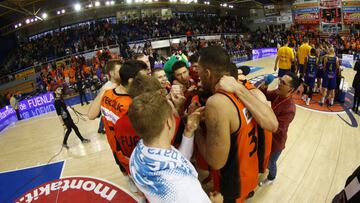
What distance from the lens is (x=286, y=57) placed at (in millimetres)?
6379

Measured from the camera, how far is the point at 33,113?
31.6ft

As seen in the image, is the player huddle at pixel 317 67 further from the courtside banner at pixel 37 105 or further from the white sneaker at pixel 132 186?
the courtside banner at pixel 37 105

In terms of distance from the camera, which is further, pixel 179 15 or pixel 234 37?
pixel 179 15

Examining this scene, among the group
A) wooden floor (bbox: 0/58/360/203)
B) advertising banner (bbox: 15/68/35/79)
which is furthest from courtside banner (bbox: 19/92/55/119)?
advertising banner (bbox: 15/68/35/79)

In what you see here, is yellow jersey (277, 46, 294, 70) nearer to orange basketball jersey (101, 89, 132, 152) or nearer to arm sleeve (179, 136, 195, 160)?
orange basketball jersey (101, 89, 132, 152)

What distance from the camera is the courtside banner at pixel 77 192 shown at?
3.27m

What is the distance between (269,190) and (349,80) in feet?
24.0

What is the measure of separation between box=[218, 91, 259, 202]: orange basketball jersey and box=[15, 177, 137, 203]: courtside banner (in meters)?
1.95

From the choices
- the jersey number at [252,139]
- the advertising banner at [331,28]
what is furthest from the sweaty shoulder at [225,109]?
the advertising banner at [331,28]

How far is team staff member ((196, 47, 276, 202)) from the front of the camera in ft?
4.50

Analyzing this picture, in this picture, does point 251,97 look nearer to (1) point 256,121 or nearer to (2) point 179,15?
(1) point 256,121

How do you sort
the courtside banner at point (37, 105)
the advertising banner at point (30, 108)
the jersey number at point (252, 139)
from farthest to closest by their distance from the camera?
the courtside banner at point (37, 105), the advertising banner at point (30, 108), the jersey number at point (252, 139)

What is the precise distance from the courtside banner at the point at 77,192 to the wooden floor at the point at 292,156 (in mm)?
176

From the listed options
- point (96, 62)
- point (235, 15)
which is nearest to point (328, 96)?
point (96, 62)
